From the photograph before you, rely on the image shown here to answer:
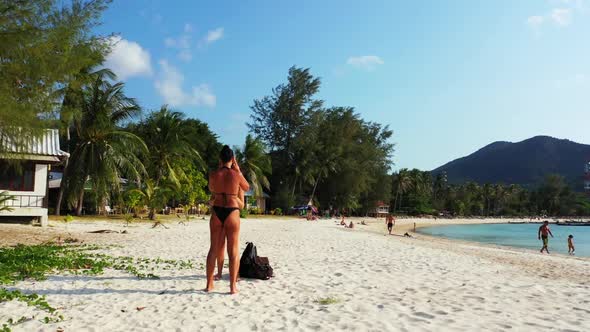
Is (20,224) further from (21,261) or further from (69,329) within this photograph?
(69,329)

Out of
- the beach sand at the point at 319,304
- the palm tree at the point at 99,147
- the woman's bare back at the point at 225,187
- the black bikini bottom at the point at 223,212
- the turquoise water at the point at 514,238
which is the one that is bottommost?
the turquoise water at the point at 514,238

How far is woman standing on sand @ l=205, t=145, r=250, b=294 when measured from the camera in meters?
5.26

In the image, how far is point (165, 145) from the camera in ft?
84.1

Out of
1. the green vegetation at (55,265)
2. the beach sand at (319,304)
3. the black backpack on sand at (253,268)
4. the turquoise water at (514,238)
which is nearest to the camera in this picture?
the beach sand at (319,304)

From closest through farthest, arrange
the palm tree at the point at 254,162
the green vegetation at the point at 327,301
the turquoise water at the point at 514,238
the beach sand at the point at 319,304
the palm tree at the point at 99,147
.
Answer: the beach sand at the point at 319,304
the green vegetation at the point at 327,301
the palm tree at the point at 99,147
the turquoise water at the point at 514,238
the palm tree at the point at 254,162

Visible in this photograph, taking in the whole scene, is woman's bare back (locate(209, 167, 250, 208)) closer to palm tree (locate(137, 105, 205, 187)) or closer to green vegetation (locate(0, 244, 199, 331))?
green vegetation (locate(0, 244, 199, 331))

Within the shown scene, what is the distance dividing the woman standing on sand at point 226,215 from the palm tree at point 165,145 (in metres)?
20.5

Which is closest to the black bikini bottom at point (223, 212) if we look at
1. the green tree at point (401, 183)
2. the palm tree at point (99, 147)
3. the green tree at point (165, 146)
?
the palm tree at point (99, 147)

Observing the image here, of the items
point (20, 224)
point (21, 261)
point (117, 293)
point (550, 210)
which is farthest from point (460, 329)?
point (550, 210)

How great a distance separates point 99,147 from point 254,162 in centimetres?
1856

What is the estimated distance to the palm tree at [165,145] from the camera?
2548cm

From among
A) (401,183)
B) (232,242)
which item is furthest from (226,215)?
(401,183)

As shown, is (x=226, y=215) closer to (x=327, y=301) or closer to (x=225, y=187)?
(x=225, y=187)

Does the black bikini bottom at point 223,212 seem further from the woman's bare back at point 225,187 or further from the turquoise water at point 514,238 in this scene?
the turquoise water at point 514,238
